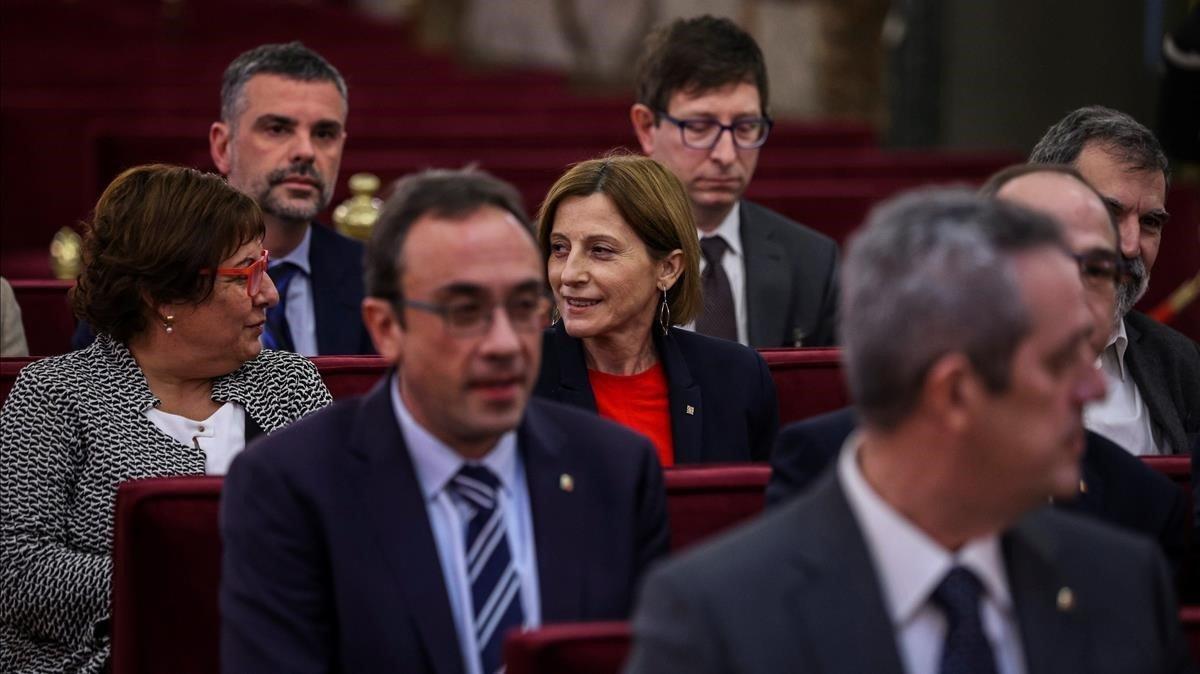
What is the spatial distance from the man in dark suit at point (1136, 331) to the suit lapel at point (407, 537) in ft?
4.35

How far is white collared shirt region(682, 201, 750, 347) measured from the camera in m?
4.02

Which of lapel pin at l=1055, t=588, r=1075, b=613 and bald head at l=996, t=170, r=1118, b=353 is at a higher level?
bald head at l=996, t=170, r=1118, b=353

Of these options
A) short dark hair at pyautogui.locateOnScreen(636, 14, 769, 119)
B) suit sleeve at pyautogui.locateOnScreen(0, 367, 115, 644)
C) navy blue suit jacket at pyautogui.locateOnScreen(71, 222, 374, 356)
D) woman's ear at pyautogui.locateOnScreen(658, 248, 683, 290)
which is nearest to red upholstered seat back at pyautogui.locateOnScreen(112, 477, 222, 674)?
suit sleeve at pyautogui.locateOnScreen(0, 367, 115, 644)

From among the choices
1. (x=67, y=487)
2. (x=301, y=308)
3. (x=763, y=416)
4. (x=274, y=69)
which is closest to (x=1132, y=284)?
(x=763, y=416)

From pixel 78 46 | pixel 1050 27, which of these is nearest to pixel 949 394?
pixel 1050 27

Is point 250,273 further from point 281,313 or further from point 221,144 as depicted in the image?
point 221,144

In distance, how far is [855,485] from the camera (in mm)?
1634

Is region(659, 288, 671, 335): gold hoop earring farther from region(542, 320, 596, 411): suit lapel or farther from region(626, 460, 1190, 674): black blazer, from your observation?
region(626, 460, 1190, 674): black blazer

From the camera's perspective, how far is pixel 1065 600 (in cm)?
166

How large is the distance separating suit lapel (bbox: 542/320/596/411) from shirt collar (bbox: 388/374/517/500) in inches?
35.6

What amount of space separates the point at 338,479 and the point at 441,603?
19 cm

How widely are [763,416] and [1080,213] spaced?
2.98 feet

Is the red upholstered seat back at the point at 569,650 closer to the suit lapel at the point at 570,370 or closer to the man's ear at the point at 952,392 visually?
the man's ear at the point at 952,392

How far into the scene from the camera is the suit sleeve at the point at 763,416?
3.06m
